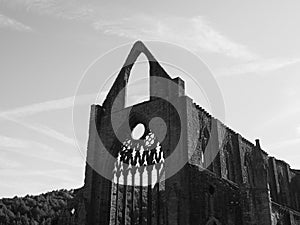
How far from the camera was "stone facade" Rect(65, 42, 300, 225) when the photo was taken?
569 inches

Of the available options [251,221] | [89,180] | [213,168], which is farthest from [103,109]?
[251,221]

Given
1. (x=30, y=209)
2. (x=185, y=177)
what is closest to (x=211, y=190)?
(x=185, y=177)

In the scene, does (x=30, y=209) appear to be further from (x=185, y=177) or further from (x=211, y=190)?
(x=211, y=190)

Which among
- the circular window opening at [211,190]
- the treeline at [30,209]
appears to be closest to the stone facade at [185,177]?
the circular window opening at [211,190]

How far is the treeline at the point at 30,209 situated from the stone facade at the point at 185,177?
4056 cm

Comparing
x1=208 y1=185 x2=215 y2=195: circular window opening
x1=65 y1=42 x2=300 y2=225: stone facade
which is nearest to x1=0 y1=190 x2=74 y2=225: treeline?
x1=65 y1=42 x2=300 y2=225: stone facade

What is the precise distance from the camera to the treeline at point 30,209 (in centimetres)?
5941

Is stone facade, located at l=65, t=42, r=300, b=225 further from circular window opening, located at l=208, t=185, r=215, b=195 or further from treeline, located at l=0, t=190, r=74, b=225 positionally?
treeline, located at l=0, t=190, r=74, b=225

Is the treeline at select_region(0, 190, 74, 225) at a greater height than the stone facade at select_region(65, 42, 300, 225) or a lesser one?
greater

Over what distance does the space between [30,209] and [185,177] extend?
5446 cm

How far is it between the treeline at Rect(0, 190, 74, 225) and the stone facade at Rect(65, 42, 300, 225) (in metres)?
40.6

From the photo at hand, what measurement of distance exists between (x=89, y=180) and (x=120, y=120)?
3.58 m

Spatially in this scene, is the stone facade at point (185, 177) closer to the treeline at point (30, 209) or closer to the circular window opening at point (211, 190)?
the circular window opening at point (211, 190)

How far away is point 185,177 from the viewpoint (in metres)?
15.3
